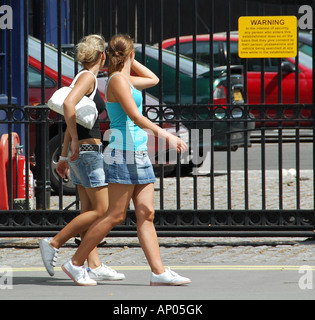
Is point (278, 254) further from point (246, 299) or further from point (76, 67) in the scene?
point (76, 67)

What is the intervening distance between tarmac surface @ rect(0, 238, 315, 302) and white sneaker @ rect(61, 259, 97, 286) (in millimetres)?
70

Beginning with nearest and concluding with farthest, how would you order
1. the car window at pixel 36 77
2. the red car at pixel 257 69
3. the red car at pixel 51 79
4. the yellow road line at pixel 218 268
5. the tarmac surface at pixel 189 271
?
the tarmac surface at pixel 189 271
the yellow road line at pixel 218 268
the red car at pixel 51 79
the car window at pixel 36 77
the red car at pixel 257 69

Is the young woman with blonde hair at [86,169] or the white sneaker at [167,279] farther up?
the young woman with blonde hair at [86,169]

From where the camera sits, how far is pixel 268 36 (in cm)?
798

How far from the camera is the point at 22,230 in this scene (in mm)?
8312

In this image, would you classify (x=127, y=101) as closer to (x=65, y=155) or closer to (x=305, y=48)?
(x=65, y=155)

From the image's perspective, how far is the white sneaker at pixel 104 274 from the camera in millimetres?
6559

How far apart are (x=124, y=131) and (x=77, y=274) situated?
1050 millimetres

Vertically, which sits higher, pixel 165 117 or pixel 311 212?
pixel 165 117

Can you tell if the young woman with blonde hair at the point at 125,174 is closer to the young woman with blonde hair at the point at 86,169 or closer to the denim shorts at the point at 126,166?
the denim shorts at the point at 126,166

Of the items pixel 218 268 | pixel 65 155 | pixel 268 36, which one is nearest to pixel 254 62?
pixel 268 36

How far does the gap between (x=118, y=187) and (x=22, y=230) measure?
2312 millimetres

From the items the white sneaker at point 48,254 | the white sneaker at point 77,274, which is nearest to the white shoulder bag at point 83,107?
the white sneaker at point 48,254
